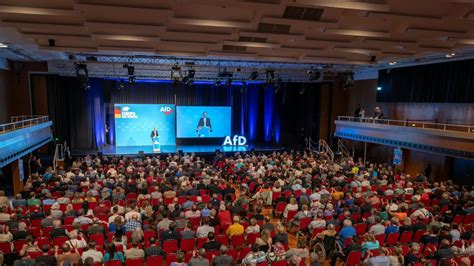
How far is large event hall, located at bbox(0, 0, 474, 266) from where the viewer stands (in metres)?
8.12

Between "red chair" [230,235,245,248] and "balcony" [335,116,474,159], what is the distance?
11.3m

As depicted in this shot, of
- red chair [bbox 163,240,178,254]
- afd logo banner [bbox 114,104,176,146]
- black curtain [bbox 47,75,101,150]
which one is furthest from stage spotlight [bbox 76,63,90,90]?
red chair [bbox 163,240,178,254]

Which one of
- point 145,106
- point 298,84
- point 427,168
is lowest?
point 427,168

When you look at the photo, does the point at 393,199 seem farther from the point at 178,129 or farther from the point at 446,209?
the point at 178,129

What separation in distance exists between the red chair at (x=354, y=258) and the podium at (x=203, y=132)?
19.8m

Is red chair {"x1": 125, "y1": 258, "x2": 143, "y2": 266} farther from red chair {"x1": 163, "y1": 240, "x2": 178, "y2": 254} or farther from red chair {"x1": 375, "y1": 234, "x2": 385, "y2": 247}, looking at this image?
red chair {"x1": 375, "y1": 234, "x2": 385, "y2": 247}

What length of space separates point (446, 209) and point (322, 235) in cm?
558

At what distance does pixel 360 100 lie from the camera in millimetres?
25391

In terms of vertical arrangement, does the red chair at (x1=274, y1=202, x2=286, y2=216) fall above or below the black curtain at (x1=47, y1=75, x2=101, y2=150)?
below

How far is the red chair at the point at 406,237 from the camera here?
349 inches

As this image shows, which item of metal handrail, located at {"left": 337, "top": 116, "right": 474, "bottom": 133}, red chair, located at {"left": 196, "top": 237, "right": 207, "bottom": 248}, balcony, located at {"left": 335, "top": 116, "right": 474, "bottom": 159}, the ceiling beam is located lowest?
red chair, located at {"left": 196, "top": 237, "right": 207, "bottom": 248}

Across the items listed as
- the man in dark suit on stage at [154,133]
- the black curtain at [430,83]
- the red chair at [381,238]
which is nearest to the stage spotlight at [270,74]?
the black curtain at [430,83]

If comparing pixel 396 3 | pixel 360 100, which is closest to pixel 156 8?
pixel 396 3

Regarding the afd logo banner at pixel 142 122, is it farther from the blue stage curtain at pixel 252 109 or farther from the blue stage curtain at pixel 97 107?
the blue stage curtain at pixel 252 109
